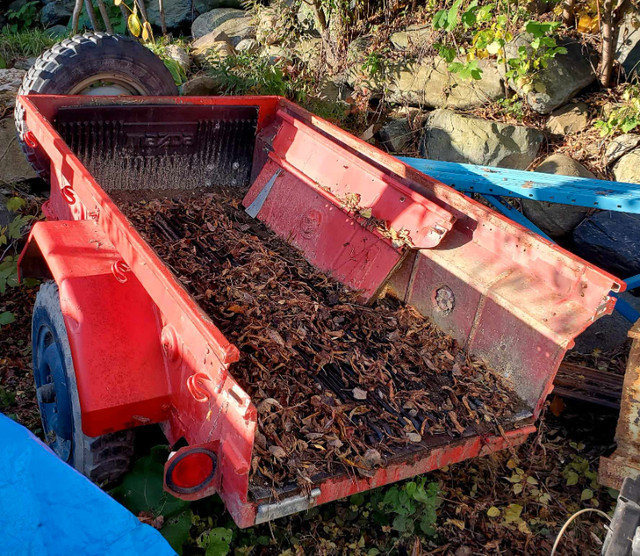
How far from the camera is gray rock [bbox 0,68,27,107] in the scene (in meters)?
5.36

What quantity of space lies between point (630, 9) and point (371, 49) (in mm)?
2706

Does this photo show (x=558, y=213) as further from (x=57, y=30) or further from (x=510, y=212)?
(x=57, y=30)

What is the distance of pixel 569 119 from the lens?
6273mm

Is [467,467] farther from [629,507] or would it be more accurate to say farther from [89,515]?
[89,515]

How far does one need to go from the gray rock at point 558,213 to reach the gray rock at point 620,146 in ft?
1.18

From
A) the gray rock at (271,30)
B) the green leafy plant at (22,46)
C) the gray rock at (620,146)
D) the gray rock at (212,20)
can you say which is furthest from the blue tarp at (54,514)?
the gray rock at (212,20)

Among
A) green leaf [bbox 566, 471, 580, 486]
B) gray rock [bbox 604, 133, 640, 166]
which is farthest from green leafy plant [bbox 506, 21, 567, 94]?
green leaf [bbox 566, 471, 580, 486]

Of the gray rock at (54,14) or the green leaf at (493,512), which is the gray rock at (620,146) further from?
the gray rock at (54,14)

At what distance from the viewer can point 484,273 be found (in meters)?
3.20

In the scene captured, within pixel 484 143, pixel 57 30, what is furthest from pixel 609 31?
pixel 57 30

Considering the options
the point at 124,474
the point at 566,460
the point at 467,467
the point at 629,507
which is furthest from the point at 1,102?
the point at 629,507

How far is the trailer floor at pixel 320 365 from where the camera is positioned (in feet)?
8.25

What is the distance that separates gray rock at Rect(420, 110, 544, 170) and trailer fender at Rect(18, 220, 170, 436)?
421cm

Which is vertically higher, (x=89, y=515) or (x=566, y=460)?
(x=89, y=515)
